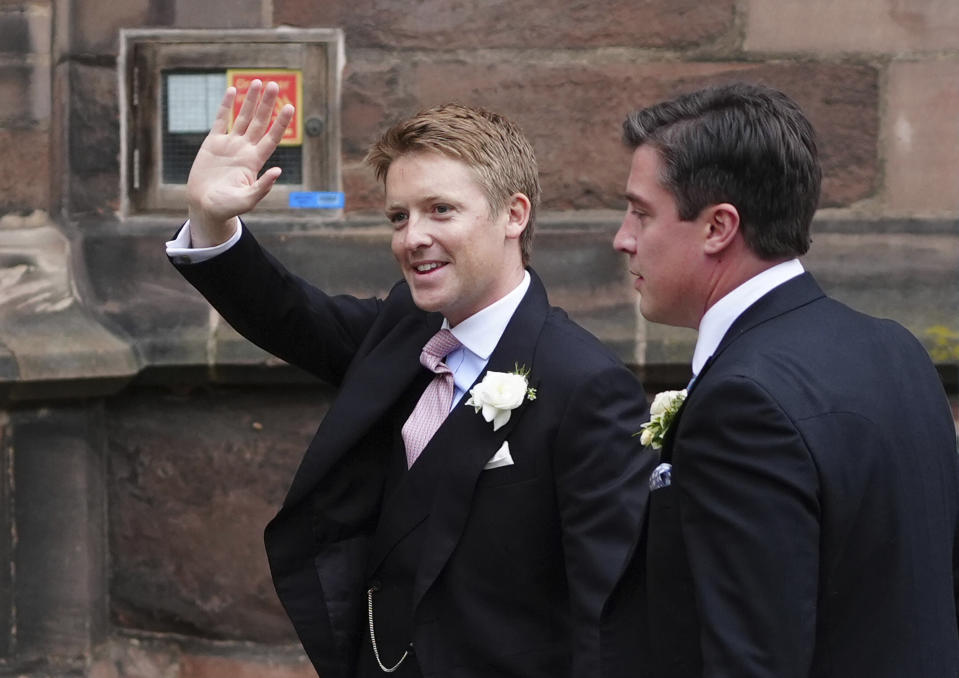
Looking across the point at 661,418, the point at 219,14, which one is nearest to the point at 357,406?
the point at 661,418

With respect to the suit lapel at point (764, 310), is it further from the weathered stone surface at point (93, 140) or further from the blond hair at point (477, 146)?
the weathered stone surface at point (93, 140)

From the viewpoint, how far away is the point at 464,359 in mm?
2414

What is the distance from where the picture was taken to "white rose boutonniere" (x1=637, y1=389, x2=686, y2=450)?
186cm

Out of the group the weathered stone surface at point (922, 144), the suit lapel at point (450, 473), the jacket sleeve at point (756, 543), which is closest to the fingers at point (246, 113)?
the suit lapel at point (450, 473)

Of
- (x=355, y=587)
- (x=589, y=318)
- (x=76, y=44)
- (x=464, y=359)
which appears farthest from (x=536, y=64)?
(x=355, y=587)

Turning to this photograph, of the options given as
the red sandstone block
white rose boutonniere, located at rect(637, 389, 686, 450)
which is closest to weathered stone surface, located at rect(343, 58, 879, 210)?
the red sandstone block

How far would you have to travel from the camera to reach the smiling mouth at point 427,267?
7.68ft

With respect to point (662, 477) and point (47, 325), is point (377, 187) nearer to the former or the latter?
point (47, 325)

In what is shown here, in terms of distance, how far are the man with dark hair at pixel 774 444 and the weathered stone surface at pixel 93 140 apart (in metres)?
2.35

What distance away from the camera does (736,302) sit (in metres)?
1.73

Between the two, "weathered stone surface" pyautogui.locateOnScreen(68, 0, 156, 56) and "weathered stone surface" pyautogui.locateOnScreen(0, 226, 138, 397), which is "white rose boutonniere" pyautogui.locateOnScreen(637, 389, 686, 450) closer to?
"weathered stone surface" pyautogui.locateOnScreen(0, 226, 138, 397)

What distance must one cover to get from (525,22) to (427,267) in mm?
1590

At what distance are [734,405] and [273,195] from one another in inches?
98.7

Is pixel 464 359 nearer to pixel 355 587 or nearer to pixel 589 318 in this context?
pixel 355 587
